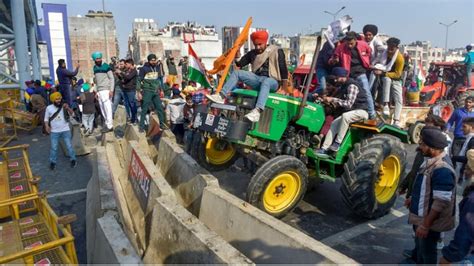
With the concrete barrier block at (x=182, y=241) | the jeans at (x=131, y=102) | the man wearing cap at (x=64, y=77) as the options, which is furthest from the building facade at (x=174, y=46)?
the concrete barrier block at (x=182, y=241)

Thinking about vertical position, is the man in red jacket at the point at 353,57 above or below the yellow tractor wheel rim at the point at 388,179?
above

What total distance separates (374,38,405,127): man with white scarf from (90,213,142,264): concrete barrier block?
577 cm

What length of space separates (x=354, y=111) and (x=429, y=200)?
2.13 m

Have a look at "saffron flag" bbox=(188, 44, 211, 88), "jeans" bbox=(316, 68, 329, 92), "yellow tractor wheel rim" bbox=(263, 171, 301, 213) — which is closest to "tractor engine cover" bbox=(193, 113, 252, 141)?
"yellow tractor wheel rim" bbox=(263, 171, 301, 213)

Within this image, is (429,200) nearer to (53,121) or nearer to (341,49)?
(341,49)

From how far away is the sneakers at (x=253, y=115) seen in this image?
4.78 meters

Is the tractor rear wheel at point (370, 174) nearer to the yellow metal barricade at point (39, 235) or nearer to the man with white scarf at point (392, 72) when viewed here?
the man with white scarf at point (392, 72)

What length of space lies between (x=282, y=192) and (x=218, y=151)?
6.00 ft

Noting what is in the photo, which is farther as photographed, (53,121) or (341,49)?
(53,121)

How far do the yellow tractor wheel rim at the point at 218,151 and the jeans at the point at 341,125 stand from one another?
1715 mm

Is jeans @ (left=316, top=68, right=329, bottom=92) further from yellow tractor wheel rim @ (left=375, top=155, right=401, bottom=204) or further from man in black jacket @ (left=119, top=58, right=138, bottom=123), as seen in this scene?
man in black jacket @ (left=119, top=58, right=138, bottom=123)

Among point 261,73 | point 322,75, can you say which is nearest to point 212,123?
point 261,73

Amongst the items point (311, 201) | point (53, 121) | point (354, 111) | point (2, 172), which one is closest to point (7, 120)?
point (53, 121)

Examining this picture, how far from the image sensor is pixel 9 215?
4.99 m
